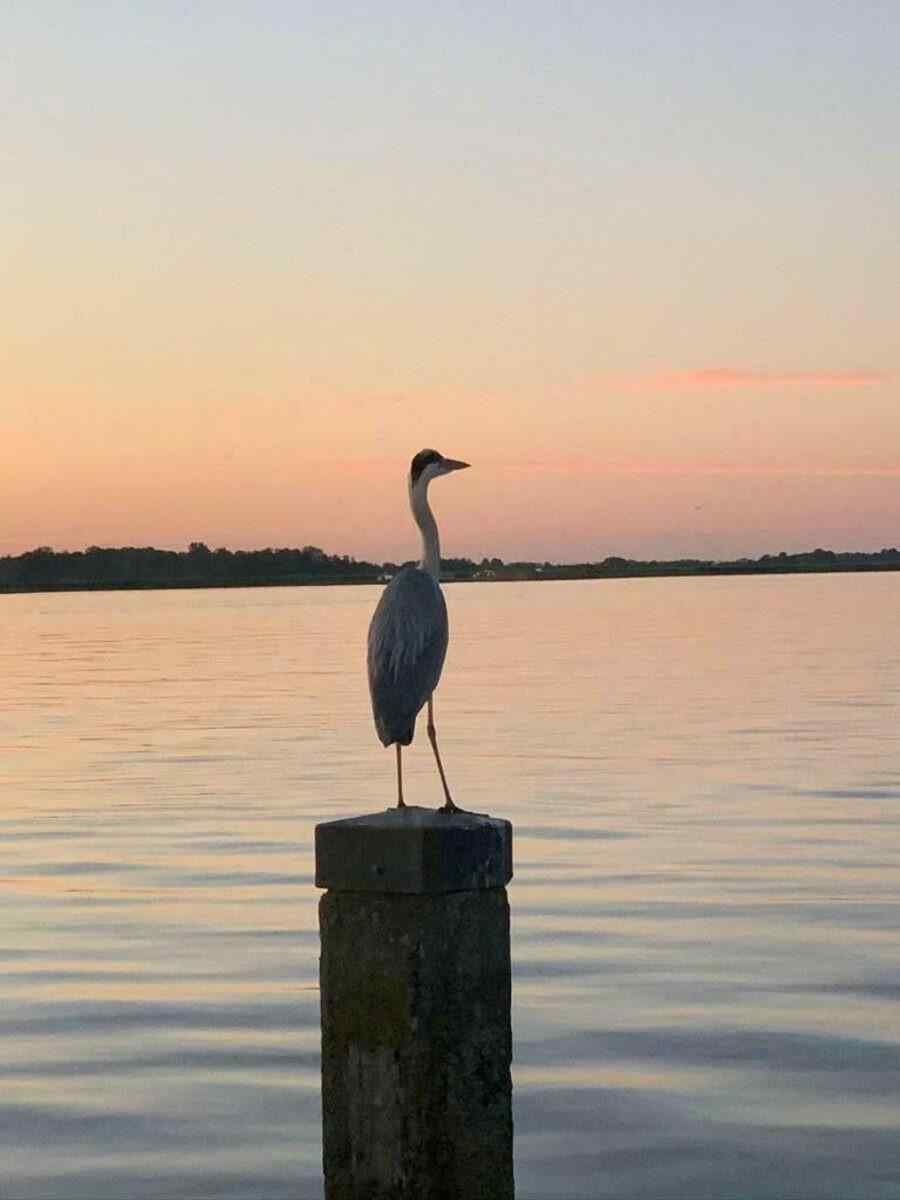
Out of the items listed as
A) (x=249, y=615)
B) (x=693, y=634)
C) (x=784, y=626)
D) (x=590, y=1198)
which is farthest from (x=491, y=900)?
(x=249, y=615)

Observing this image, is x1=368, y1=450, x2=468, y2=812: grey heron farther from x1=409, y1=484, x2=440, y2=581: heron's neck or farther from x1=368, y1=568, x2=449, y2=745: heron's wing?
x1=409, y1=484, x2=440, y2=581: heron's neck

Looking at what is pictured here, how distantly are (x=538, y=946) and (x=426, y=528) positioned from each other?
5.31 meters

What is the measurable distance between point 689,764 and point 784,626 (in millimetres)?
62328

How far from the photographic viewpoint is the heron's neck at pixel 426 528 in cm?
1163

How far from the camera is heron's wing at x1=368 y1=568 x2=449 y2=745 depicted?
10133 millimetres

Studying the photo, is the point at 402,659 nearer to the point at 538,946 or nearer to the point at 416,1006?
the point at 416,1006

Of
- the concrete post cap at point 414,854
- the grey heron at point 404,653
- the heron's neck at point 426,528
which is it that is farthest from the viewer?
the heron's neck at point 426,528

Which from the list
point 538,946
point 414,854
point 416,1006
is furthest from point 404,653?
point 538,946

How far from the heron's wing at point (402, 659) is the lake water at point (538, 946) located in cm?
240

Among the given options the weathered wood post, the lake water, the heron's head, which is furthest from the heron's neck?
the weathered wood post

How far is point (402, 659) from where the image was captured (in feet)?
33.6

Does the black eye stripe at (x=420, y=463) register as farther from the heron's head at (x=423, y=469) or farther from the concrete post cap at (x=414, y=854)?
the concrete post cap at (x=414, y=854)

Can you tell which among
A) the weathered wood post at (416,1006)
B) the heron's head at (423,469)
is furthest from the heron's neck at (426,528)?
the weathered wood post at (416,1006)

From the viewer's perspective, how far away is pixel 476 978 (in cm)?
798
